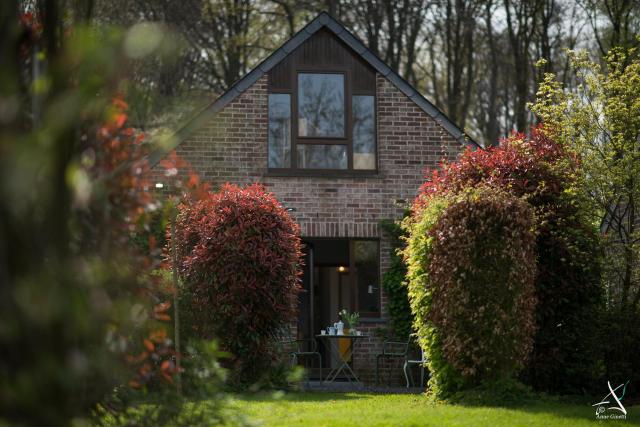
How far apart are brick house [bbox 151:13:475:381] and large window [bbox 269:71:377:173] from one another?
2 centimetres

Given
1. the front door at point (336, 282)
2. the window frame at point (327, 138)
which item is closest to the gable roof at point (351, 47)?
the window frame at point (327, 138)

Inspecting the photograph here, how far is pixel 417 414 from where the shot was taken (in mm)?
9289

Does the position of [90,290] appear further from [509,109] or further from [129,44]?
[509,109]

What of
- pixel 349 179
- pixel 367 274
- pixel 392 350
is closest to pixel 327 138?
pixel 349 179

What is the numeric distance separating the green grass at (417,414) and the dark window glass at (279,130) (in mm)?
6237

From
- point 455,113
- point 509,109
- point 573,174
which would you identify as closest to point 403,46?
point 455,113

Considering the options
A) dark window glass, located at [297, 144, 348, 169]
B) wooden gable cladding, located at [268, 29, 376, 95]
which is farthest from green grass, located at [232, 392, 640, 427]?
wooden gable cladding, located at [268, 29, 376, 95]

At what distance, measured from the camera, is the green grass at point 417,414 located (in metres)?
8.65

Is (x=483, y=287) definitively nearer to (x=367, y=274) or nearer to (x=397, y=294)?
(x=397, y=294)

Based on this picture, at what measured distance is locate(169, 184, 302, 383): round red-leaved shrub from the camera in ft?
40.6

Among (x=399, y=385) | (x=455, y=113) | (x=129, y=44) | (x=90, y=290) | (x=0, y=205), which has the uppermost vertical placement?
(x=455, y=113)

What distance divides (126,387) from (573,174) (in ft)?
23.3

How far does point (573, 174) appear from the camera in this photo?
11.6m

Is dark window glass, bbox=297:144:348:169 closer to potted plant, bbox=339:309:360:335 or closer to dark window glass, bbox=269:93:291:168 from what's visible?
dark window glass, bbox=269:93:291:168
